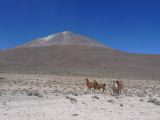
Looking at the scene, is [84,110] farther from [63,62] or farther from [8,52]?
[8,52]

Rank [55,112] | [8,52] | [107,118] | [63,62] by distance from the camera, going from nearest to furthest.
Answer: [107,118] → [55,112] → [63,62] → [8,52]

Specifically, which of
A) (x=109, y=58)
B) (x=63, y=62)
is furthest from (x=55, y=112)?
(x=109, y=58)

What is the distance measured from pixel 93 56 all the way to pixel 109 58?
6.14 meters

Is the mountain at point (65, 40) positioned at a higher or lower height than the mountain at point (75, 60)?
higher

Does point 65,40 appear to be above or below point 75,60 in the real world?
above

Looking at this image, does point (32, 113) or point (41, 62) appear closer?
point (32, 113)

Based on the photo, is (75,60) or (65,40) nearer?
(75,60)

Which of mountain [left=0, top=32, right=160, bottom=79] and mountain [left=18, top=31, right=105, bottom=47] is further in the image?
mountain [left=18, top=31, right=105, bottom=47]

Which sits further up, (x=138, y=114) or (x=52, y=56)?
(x=52, y=56)

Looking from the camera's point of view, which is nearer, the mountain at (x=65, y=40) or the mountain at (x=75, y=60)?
the mountain at (x=75, y=60)

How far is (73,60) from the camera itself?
120000 mm

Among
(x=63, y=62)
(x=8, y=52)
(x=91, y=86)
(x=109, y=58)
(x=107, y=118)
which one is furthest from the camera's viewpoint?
(x=8, y=52)

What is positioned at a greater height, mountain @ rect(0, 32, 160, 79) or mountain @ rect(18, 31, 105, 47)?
mountain @ rect(18, 31, 105, 47)

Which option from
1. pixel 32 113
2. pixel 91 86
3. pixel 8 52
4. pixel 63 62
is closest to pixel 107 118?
pixel 32 113
